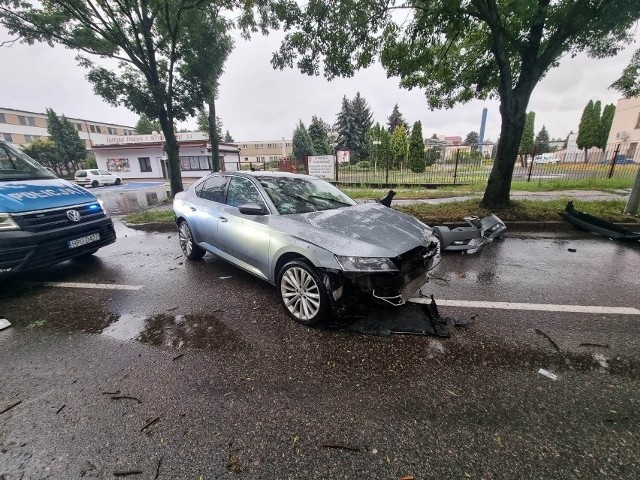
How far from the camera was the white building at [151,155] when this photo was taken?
2959 centimetres

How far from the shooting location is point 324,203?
3840 millimetres

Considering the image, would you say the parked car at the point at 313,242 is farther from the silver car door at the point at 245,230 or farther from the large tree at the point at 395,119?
the large tree at the point at 395,119

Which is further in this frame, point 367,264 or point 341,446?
point 367,264

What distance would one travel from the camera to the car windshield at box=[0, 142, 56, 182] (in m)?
4.39

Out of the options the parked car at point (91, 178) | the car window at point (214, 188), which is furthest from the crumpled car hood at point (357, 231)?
the parked car at point (91, 178)

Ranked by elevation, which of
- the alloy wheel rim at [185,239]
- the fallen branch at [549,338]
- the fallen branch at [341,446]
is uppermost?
the alloy wheel rim at [185,239]

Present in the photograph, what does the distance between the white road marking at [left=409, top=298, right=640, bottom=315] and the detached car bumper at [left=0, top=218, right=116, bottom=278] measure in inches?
199

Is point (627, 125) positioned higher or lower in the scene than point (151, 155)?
higher

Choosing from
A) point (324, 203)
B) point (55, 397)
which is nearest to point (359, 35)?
point (324, 203)

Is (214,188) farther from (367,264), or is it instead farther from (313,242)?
(367,264)

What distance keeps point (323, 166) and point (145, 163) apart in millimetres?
26455

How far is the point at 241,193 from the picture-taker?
396 cm

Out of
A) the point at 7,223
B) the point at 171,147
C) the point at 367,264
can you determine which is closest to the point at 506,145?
the point at 367,264

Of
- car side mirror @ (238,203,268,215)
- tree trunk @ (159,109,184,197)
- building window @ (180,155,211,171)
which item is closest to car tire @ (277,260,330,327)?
car side mirror @ (238,203,268,215)
